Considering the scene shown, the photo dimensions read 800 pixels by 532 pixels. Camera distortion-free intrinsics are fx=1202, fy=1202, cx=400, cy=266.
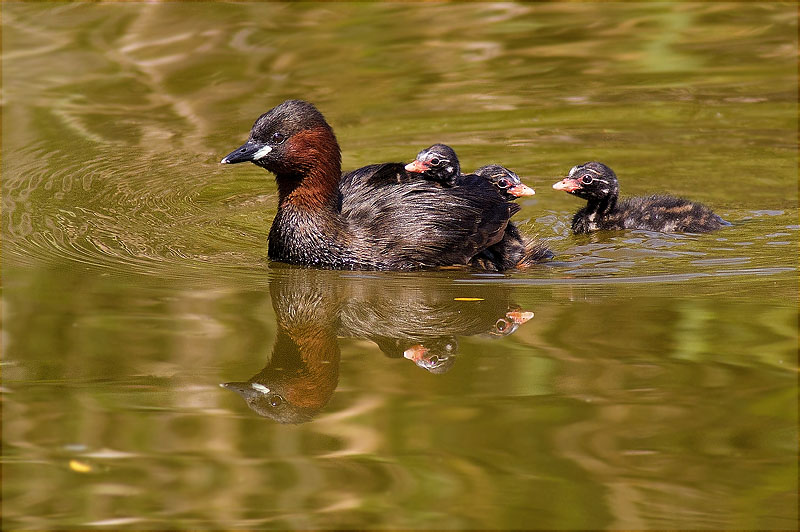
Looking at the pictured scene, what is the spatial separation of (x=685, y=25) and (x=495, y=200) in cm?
673

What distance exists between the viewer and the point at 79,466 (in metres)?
4.89

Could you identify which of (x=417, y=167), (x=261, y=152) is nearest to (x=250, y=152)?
(x=261, y=152)

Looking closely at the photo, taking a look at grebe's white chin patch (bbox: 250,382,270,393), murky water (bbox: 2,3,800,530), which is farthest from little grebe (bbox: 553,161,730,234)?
grebe's white chin patch (bbox: 250,382,270,393)

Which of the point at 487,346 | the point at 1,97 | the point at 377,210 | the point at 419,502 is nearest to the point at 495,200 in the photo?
the point at 377,210

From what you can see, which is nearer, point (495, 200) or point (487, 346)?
point (487, 346)

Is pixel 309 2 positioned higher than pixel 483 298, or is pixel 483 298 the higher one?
pixel 309 2

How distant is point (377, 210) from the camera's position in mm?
7996

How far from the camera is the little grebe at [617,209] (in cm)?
894

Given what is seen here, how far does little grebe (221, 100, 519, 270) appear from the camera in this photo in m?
7.76

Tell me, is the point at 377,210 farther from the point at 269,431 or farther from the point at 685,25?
the point at 685,25

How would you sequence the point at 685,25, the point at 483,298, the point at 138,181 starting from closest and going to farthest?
the point at 483,298
the point at 138,181
the point at 685,25

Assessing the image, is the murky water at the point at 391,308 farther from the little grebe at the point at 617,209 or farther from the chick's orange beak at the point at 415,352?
the little grebe at the point at 617,209

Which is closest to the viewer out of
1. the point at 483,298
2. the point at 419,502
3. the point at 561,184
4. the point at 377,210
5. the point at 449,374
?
the point at 419,502

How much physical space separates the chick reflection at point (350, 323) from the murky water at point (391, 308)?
2cm
